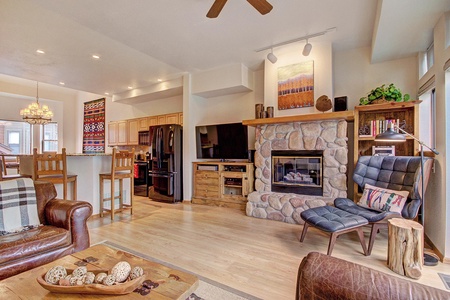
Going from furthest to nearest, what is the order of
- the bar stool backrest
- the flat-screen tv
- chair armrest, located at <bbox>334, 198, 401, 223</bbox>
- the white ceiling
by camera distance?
1. the flat-screen tv
2. the bar stool backrest
3. the white ceiling
4. chair armrest, located at <bbox>334, 198, 401, 223</bbox>

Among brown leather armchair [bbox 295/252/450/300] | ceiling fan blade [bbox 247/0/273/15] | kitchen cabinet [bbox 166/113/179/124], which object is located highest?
ceiling fan blade [bbox 247/0/273/15]

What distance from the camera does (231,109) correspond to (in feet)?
17.4

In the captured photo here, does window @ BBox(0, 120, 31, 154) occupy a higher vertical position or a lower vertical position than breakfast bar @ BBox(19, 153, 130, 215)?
higher

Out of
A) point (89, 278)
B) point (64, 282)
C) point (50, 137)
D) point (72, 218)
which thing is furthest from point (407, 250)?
A: point (50, 137)

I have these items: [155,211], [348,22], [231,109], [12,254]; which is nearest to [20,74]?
[155,211]

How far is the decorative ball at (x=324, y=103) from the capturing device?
361 centimetres

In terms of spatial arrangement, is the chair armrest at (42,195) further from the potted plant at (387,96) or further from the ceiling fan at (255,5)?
the potted plant at (387,96)

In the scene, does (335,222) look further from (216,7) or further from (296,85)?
(216,7)

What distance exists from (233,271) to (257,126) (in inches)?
109

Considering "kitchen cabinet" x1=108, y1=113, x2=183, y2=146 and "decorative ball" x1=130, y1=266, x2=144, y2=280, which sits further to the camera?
"kitchen cabinet" x1=108, y1=113, x2=183, y2=146

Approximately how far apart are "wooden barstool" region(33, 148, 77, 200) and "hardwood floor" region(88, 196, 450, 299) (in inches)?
32.3

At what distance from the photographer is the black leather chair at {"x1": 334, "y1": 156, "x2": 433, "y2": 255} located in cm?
253

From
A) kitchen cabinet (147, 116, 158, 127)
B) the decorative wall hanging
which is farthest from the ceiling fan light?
the decorative wall hanging

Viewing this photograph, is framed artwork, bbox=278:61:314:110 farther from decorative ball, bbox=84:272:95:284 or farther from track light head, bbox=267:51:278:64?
decorative ball, bbox=84:272:95:284
